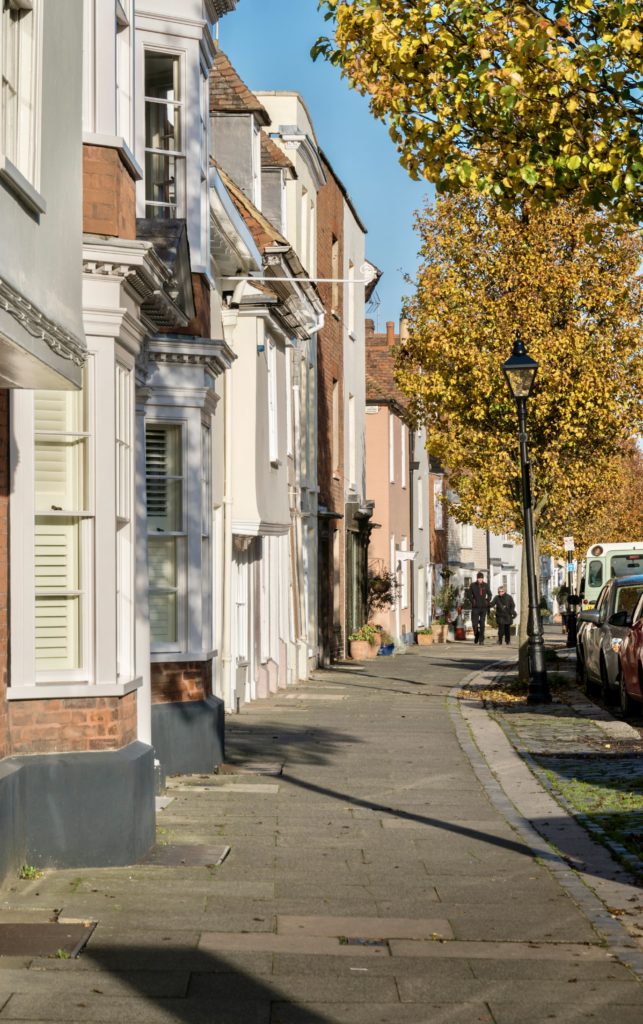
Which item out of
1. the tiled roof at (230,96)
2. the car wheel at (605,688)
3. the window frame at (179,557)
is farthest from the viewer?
the tiled roof at (230,96)

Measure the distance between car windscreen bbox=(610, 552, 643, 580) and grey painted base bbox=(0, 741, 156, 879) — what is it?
24643mm

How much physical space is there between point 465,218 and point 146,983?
72.6ft

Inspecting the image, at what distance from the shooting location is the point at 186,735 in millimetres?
12789

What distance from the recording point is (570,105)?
11.4 m

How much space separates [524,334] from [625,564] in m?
8.19

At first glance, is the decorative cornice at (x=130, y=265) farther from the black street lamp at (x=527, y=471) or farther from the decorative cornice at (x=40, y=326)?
the black street lamp at (x=527, y=471)

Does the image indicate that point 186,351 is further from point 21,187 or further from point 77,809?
point 21,187

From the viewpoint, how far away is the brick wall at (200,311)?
13320 mm

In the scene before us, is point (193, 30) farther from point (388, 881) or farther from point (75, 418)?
point (388, 881)

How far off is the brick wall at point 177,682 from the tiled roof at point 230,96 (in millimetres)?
11318

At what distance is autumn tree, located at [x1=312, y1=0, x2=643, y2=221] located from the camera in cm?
1138

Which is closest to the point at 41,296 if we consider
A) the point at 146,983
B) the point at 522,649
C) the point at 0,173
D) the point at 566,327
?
the point at 0,173

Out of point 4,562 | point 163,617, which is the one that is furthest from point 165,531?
point 4,562

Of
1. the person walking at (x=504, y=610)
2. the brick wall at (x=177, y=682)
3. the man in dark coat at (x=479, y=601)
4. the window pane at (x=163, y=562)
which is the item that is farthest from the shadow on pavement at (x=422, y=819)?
the person walking at (x=504, y=610)
